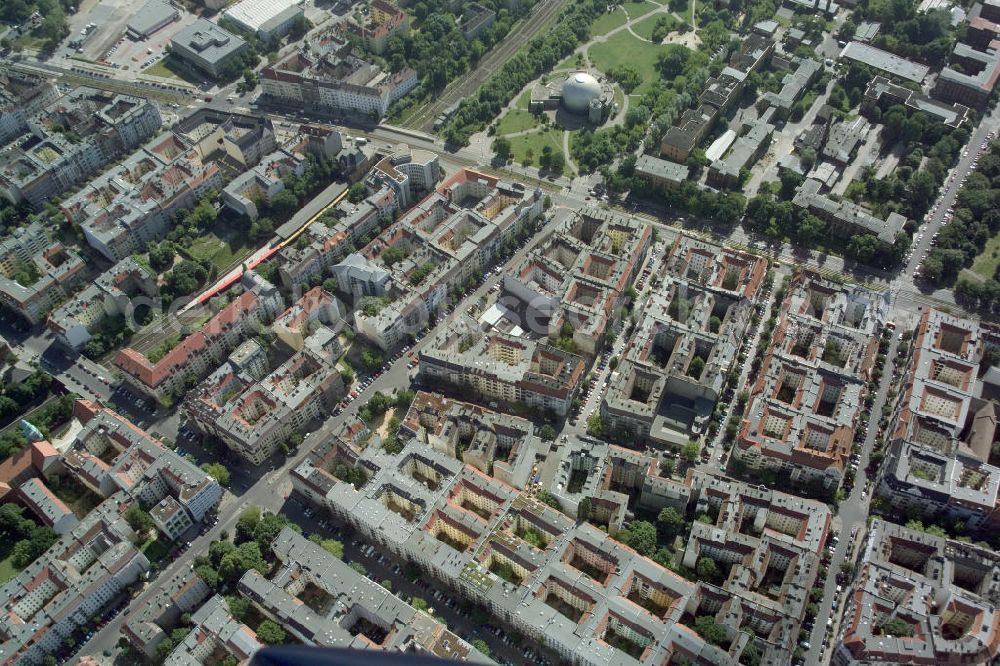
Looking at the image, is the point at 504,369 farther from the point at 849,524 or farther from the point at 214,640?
the point at 214,640

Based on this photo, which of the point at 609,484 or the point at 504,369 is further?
the point at 504,369

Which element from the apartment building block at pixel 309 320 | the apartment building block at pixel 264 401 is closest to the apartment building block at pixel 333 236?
the apartment building block at pixel 309 320

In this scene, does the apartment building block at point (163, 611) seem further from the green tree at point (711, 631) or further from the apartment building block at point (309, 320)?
the green tree at point (711, 631)

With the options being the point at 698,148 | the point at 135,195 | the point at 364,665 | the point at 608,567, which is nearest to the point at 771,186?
the point at 698,148

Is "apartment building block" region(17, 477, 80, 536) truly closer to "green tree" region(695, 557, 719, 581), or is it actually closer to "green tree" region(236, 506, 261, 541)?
"green tree" region(236, 506, 261, 541)

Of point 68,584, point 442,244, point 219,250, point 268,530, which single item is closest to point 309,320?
point 442,244
